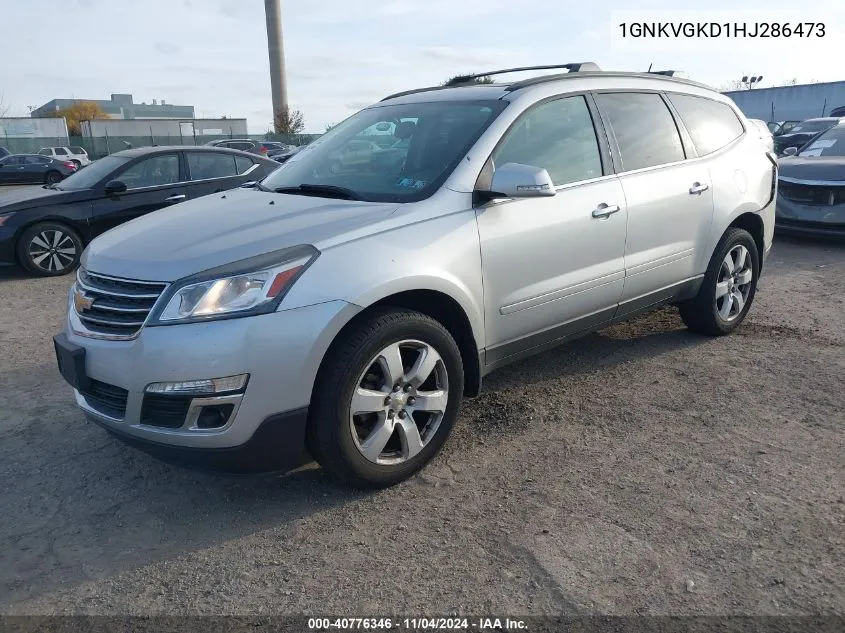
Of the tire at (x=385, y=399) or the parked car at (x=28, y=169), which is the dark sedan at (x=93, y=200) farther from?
the parked car at (x=28, y=169)

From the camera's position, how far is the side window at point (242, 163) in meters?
8.80

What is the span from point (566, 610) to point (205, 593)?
1.27 meters

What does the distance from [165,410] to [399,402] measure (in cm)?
97

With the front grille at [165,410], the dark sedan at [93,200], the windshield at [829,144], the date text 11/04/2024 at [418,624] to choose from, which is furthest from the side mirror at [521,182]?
the windshield at [829,144]

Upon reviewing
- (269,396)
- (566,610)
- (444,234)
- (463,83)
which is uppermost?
(463,83)

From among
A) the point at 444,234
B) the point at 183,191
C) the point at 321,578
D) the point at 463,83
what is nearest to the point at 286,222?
the point at 444,234

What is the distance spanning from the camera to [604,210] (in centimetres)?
381

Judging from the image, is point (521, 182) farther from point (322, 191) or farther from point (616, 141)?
point (616, 141)

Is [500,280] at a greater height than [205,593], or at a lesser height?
greater

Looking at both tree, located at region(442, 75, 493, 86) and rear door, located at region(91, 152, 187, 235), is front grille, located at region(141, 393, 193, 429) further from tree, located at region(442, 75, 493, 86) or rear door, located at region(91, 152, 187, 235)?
rear door, located at region(91, 152, 187, 235)

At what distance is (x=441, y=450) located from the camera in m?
3.45

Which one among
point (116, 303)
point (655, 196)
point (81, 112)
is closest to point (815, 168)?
point (655, 196)

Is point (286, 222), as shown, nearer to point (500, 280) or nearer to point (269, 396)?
point (269, 396)

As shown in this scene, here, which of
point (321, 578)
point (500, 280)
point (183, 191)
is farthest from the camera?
point (183, 191)
